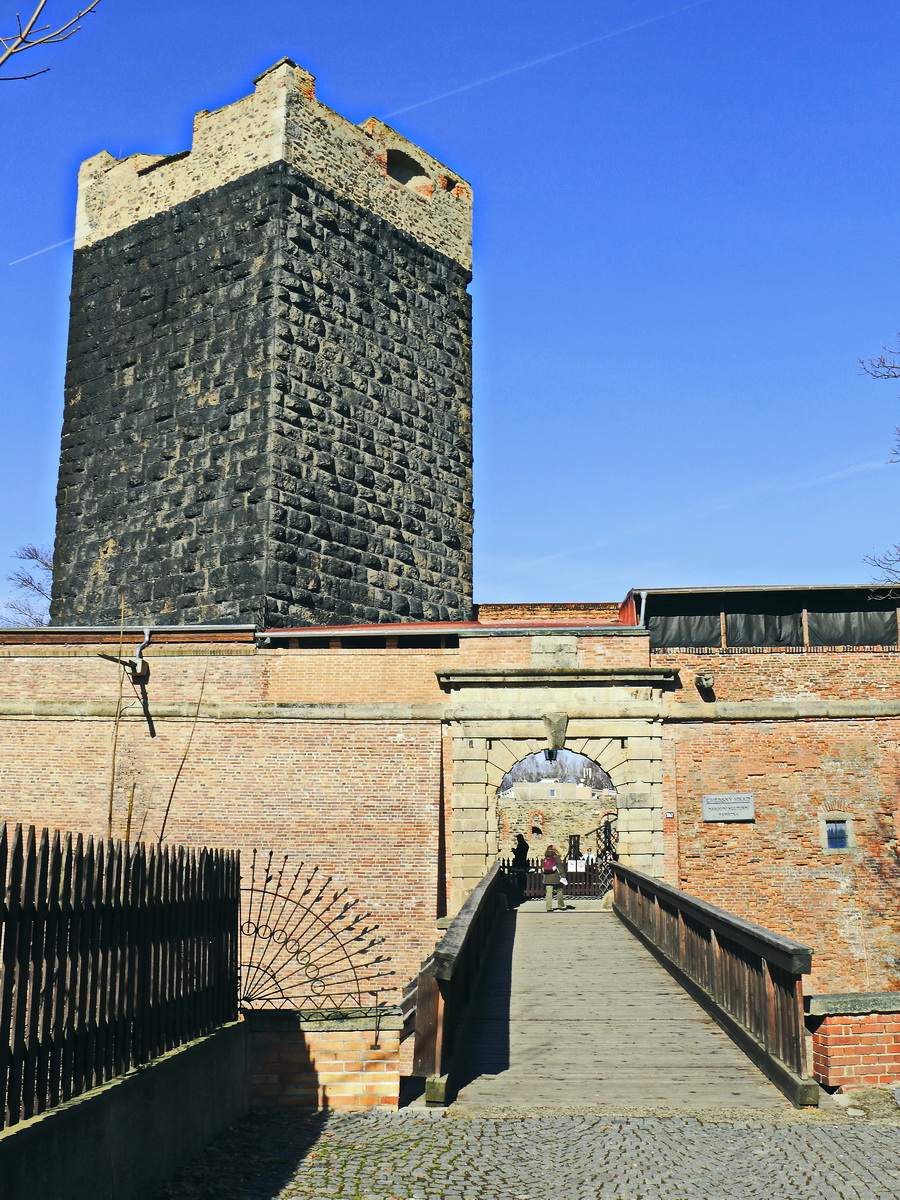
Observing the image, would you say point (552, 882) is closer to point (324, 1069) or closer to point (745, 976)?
point (745, 976)

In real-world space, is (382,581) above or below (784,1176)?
above

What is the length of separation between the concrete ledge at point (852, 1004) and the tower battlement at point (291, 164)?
1715 cm

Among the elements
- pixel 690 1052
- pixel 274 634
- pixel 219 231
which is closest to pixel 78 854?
pixel 690 1052

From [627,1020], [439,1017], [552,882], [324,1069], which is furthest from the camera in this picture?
[552,882]

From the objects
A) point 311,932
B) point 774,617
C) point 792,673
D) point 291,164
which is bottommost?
point 311,932

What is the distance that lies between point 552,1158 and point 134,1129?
2.15 meters

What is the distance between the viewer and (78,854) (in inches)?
217

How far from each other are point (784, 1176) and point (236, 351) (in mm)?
16372

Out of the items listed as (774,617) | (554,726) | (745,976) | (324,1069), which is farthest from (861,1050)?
(774,617)

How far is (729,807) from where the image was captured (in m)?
17.0

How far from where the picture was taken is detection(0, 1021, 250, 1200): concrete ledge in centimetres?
459

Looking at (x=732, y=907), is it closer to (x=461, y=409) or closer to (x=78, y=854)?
(x=461, y=409)

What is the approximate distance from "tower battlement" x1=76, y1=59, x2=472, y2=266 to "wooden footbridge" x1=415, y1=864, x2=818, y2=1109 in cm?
1401

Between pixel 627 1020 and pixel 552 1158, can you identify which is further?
pixel 627 1020
